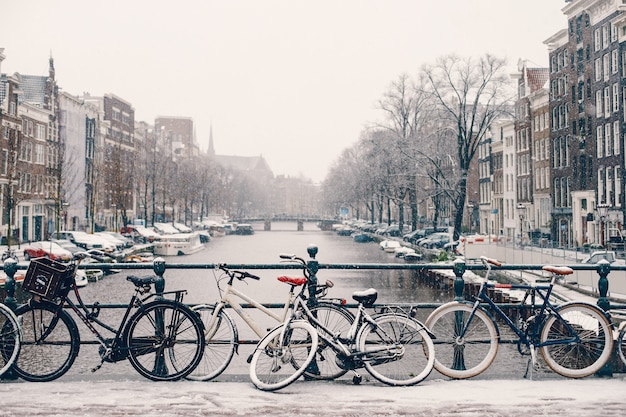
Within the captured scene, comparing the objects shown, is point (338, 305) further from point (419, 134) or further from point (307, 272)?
point (419, 134)

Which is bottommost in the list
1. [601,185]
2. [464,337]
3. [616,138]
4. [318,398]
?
[318,398]

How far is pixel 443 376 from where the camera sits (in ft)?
22.9

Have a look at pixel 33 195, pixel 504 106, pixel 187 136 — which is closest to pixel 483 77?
pixel 504 106

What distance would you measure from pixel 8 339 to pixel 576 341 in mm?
5209

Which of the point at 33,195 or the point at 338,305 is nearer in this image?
the point at 338,305

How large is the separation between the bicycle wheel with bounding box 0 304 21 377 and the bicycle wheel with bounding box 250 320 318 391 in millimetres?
2132

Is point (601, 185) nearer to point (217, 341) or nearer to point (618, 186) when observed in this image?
point (618, 186)

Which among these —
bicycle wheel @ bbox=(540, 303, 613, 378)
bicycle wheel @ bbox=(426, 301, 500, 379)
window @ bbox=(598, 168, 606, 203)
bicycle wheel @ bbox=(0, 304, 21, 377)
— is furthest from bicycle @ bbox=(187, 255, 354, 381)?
window @ bbox=(598, 168, 606, 203)

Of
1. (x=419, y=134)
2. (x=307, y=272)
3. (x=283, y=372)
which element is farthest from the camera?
(x=419, y=134)

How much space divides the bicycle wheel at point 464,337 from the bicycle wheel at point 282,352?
117 centimetres

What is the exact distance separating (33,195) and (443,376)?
5870cm

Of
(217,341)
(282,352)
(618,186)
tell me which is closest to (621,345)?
(282,352)

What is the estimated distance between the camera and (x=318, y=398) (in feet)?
19.1

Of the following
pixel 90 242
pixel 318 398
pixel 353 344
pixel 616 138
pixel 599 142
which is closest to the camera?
pixel 318 398
